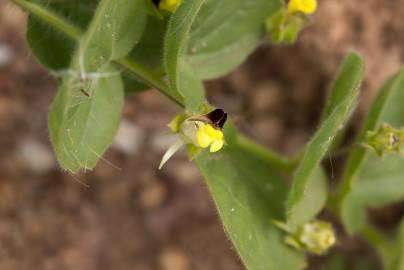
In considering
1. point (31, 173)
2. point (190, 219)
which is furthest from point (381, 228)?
point (31, 173)

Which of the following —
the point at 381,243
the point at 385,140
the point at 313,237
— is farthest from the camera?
the point at 381,243

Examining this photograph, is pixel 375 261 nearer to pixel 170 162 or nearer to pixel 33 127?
pixel 170 162

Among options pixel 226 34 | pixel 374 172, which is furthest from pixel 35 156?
pixel 374 172

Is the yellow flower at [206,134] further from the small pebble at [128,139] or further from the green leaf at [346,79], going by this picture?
the small pebble at [128,139]

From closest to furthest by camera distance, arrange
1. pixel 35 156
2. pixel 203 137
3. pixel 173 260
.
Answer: pixel 203 137, pixel 35 156, pixel 173 260

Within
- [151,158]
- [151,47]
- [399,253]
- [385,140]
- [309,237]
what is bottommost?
[151,158]

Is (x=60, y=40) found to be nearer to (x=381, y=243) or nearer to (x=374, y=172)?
(x=374, y=172)

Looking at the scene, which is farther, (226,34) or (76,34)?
(226,34)
